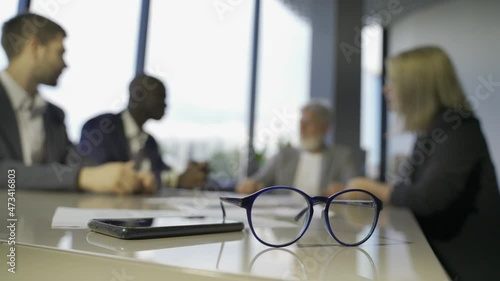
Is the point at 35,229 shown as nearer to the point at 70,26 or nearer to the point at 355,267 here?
the point at 355,267

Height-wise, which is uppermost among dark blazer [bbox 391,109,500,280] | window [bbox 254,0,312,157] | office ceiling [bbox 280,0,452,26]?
office ceiling [bbox 280,0,452,26]

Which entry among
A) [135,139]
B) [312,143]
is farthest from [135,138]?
[312,143]

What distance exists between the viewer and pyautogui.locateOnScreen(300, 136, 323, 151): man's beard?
2.28 meters

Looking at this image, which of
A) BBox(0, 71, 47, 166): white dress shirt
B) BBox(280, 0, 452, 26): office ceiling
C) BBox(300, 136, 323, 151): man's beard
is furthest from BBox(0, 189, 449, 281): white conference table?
BBox(280, 0, 452, 26): office ceiling

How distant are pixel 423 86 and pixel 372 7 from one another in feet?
7.17

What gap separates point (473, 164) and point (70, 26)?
128 cm

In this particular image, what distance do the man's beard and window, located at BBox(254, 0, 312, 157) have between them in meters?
0.77

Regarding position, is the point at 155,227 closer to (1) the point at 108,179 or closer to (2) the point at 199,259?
(2) the point at 199,259

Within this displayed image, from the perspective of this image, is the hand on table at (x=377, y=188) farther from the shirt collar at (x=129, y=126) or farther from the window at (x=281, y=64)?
the window at (x=281, y=64)

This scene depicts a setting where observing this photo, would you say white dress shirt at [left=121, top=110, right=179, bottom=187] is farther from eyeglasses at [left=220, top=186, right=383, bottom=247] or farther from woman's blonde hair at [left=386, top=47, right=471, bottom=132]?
woman's blonde hair at [left=386, top=47, right=471, bottom=132]

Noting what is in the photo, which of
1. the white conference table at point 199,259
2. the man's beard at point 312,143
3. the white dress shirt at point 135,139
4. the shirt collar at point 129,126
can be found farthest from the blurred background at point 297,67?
the white conference table at point 199,259

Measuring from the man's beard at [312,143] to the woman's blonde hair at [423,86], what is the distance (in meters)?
0.90

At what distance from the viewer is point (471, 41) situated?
9.30 feet

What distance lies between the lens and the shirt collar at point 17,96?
1.01m
